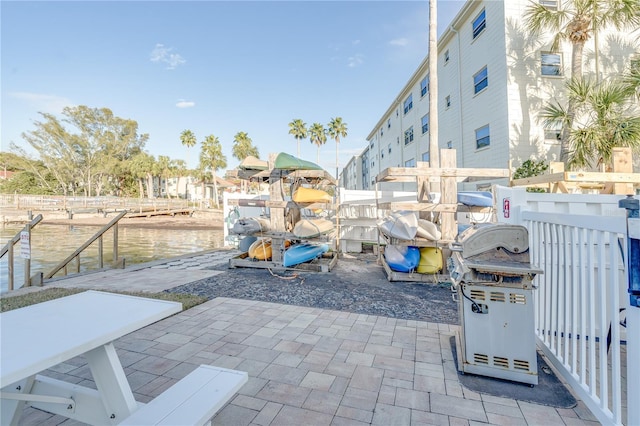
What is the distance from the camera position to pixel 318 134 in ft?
128

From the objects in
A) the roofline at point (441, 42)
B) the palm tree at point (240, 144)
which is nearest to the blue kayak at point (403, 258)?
the roofline at point (441, 42)

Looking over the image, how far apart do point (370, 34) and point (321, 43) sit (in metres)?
3.82

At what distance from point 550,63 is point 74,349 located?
13.9m

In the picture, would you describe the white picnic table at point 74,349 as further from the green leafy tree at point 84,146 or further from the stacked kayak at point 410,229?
the green leafy tree at point 84,146

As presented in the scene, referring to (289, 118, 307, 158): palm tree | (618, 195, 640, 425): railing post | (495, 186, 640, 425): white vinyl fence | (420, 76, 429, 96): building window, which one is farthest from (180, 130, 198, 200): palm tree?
(618, 195, 640, 425): railing post

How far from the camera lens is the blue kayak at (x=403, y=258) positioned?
5.42 metres

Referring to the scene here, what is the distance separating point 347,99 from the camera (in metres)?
20.6

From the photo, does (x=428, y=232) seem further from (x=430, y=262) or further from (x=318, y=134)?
(x=318, y=134)

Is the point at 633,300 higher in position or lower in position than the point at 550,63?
lower

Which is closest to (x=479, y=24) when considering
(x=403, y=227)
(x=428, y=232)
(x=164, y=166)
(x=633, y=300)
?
(x=428, y=232)

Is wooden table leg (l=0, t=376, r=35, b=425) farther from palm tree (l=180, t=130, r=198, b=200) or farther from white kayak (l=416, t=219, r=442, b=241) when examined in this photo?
palm tree (l=180, t=130, r=198, b=200)

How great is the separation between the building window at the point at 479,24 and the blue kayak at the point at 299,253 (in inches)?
438

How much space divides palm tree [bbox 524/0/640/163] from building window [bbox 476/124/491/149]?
2480 mm

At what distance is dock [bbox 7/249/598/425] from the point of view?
6.27 feet
